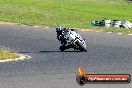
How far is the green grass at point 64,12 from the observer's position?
39.7 metres

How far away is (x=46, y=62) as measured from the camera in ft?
68.6

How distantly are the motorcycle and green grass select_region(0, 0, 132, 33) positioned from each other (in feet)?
35.4

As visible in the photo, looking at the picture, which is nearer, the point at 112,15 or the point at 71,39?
the point at 71,39

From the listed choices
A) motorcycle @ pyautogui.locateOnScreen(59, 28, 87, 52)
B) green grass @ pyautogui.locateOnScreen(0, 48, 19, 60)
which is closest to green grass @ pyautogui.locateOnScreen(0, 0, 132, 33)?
motorcycle @ pyautogui.locateOnScreen(59, 28, 87, 52)

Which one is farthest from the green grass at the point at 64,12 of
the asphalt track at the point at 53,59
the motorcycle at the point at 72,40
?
the motorcycle at the point at 72,40

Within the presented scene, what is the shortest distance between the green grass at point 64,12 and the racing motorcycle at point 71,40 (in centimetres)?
1079

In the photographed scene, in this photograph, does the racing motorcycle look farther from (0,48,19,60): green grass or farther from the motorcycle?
(0,48,19,60): green grass

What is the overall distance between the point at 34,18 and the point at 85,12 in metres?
9.49

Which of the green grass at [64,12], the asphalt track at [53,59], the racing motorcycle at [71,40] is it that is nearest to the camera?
the asphalt track at [53,59]

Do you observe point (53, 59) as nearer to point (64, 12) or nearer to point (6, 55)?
point (6, 55)

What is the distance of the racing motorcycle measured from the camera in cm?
2381

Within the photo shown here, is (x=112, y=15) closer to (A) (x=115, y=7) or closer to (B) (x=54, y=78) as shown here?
(A) (x=115, y=7)

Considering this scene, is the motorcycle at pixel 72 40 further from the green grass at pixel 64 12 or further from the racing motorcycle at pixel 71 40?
the green grass at pixel 64 12

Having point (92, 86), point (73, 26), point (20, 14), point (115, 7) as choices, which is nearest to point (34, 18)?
point (20, 14)
